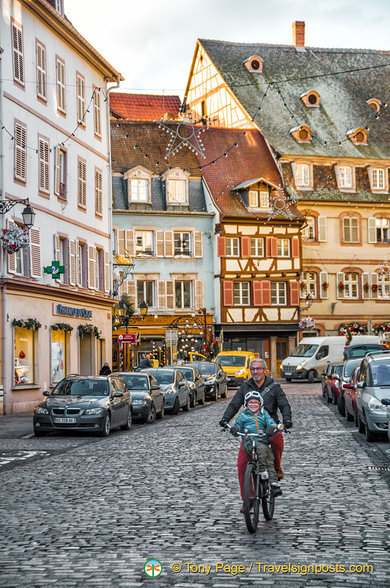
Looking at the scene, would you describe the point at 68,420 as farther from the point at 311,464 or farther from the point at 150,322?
the point at 150,322

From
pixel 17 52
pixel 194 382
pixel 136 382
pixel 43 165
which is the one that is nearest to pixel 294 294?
pixel 194 382

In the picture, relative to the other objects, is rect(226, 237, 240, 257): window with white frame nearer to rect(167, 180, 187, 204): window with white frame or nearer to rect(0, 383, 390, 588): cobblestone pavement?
rect(167, 180, 187, 204): window with white frame

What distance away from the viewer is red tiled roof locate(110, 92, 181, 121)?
75.8m

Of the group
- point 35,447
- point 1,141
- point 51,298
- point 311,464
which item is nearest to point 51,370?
point 51,298

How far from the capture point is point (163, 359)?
200 ft

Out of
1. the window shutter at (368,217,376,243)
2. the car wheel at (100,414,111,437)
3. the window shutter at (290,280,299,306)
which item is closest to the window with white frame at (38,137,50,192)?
the car wheel at (100,414,111,437)

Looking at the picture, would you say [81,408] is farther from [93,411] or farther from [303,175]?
[303,175]

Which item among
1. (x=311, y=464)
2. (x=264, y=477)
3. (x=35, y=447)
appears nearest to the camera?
(x=264, y=477)

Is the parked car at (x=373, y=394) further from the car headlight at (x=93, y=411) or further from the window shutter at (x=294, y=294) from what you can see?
the window shutter at (x=294, y=294)

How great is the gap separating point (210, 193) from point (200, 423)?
124 ft

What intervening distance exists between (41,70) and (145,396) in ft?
47.7

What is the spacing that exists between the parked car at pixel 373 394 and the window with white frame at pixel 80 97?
72.1ft

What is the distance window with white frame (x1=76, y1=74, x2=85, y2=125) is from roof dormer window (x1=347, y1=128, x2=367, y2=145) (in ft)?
103

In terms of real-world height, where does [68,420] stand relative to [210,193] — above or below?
below
